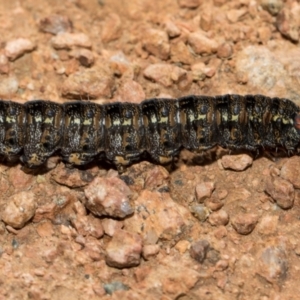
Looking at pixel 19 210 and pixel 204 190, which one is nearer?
pixel 19 210

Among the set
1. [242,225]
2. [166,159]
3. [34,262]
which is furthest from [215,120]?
[34,262]

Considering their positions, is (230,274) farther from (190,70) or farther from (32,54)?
(32,54)

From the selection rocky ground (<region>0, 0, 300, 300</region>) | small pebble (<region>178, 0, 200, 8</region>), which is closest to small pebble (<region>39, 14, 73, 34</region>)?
rocky ground (<region>0, 0, 300, 300</region>)

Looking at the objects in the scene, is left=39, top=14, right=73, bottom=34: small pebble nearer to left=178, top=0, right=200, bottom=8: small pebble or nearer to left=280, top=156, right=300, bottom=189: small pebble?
left=178, top=0, right=200, bottom=8: small pebble

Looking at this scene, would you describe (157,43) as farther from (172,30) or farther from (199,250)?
(199,250)

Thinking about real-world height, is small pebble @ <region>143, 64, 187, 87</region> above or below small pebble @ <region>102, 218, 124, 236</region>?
above

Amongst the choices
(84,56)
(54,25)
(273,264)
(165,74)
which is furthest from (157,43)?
(273,264)

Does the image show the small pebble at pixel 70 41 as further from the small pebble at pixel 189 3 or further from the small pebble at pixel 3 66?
the small pebble at pixel 189 3
